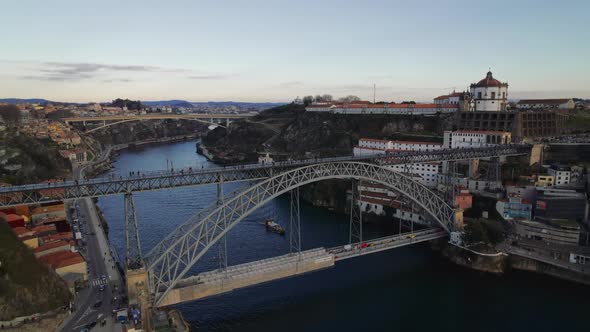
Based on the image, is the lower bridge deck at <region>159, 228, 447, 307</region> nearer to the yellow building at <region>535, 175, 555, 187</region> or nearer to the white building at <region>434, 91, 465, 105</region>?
the yellow building at <region>535, 175, 555, 187</region>

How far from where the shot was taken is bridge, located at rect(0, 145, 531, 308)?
55.1 feet

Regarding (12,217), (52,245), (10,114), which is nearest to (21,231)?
(52,245)

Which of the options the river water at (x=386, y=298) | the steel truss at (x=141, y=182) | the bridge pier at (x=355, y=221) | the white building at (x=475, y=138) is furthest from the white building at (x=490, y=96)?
the steel truss at (x=141, y=182)

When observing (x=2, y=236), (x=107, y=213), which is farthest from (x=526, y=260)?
(x=107, y=213)

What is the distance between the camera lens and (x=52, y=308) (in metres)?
16.4

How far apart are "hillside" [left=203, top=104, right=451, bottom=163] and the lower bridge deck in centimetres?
2500

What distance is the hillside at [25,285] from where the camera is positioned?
15.7m

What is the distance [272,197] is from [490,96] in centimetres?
3580

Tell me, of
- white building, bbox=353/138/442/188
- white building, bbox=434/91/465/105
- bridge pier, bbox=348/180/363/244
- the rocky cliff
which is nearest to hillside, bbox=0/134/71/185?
the rocky cliff

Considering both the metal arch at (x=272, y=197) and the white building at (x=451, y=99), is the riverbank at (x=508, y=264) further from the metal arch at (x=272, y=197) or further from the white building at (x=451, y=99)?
the white building at (x=451, y=99)

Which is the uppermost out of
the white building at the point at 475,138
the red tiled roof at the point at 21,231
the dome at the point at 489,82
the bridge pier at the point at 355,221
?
the dome at the point at 489,82

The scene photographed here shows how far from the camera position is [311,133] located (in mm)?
59781

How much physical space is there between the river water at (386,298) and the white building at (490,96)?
24.5m

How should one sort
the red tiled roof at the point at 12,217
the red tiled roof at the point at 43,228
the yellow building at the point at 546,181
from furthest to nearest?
the yellow building at the point at 546,181, the red tiled roof at the point at 43,228, the red tiled roof at the point at 12,217
